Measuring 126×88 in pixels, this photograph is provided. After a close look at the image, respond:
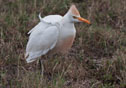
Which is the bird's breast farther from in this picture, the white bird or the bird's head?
the bird's head

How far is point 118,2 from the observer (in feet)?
20.7

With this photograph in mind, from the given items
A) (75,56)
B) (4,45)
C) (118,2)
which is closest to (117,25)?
(118,2)

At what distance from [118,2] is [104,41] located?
4.59 feet

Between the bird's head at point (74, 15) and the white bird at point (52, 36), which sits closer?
the bird's head at point (74, 15)

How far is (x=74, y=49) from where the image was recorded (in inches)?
208

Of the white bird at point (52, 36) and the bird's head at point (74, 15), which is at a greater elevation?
the bird's head at point (74, 15)

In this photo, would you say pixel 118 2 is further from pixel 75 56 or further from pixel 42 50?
pixel 42 50

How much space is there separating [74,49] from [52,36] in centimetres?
89

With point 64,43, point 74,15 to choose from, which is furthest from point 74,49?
point 74,15

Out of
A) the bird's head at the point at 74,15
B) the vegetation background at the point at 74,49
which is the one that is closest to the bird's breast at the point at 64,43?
the vegetation background at the point at 74,49

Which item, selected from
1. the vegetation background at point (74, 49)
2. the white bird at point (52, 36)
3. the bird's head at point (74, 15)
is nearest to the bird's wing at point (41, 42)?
the white bird at point (52, 36)

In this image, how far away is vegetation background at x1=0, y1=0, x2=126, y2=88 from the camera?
4250mm

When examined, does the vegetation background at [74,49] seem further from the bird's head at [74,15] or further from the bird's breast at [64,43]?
the bird's head at [74,15]

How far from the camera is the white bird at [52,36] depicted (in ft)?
14.7
